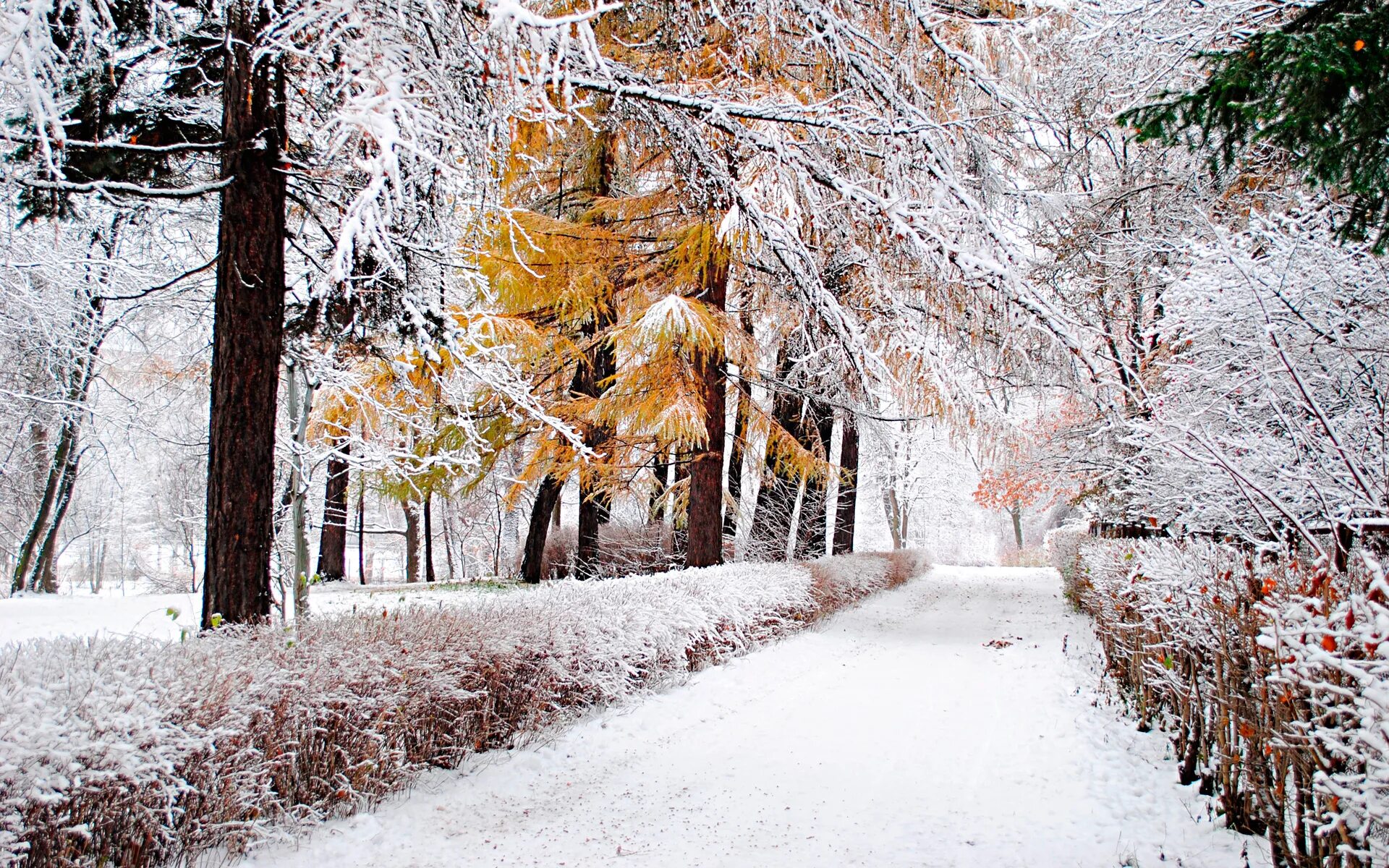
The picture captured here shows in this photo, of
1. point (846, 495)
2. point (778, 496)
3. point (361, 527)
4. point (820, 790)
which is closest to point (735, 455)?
point (778, 496)

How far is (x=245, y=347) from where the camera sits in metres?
4.20

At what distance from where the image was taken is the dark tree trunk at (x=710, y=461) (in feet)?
30.7

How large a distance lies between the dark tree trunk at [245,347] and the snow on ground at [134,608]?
224 centimetres

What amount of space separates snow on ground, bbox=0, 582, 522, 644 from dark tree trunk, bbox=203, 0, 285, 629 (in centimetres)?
224

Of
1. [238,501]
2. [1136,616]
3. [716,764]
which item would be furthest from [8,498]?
[1136,616]

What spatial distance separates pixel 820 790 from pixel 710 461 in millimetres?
5688

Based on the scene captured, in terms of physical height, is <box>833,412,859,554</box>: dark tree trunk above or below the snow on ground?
above

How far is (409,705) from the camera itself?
3836 millimetres

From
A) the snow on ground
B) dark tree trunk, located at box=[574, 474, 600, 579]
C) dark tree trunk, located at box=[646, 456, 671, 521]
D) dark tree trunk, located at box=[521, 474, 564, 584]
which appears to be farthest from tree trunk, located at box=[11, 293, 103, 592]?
dark tree trunk, located at box=[646, 456, 671, 521]

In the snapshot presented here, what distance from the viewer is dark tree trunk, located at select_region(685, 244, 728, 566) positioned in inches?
369

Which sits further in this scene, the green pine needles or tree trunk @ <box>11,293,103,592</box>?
tree trunk @ <box>11,293,103,592</box>

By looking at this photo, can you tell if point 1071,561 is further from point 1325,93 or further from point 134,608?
point 134,608

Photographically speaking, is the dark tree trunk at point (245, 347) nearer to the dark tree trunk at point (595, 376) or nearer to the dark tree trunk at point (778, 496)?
the dark tree trunk at point (595, 376)

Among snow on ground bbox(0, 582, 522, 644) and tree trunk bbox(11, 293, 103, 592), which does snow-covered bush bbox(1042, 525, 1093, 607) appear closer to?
snow on ground bbox(0, 582, 522, 644)
